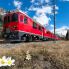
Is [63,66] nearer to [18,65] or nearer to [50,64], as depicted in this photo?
[50,64]

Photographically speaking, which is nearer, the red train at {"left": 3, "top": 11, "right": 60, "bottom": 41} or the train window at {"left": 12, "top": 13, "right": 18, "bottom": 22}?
the red train at {"left": 3, "top": 11, "right": 60, "bottom": 41}

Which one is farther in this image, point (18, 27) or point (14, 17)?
point (14, 17)

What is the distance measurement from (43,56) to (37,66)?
1.10 metres

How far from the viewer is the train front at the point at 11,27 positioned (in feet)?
61.5

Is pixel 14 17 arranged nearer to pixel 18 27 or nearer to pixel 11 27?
pixel 11 27

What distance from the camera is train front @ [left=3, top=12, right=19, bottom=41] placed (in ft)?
61.5

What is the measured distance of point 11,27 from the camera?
19.5m

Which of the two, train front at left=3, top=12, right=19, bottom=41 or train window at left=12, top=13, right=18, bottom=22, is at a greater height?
train window at left=12, top=13, right=18, bottom=22

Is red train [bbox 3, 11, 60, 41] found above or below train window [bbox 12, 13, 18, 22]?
below

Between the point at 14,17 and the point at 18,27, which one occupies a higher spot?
the point at 14,17

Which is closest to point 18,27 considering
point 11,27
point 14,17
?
point 11,27

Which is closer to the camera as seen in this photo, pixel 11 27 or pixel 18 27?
pixel 18 27

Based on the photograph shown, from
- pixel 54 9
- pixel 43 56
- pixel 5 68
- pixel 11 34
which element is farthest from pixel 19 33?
pixel 5 68

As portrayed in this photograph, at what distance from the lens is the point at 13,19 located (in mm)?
19641
